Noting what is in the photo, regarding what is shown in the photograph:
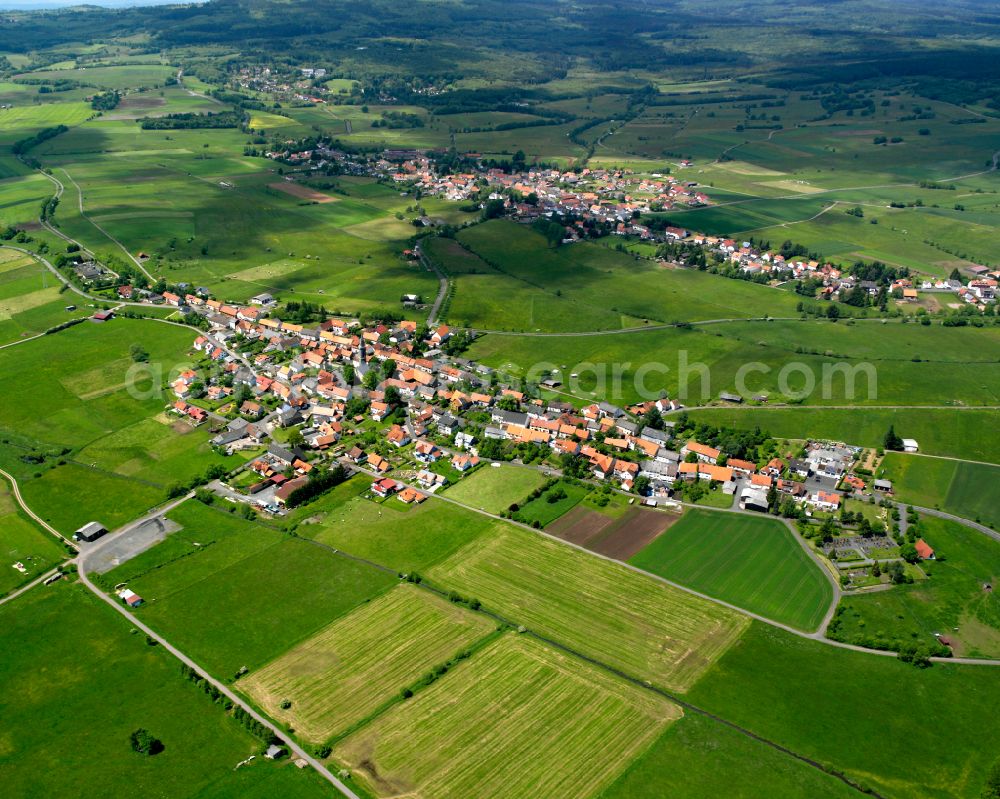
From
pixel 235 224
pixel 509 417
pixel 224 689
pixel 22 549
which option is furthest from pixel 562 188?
pixel 224 689

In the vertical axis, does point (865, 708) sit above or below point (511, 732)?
below

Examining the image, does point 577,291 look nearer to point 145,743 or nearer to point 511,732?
point 511,732

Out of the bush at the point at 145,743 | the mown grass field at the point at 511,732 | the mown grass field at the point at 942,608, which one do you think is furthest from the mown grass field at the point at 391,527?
the mown grass field at the point at 942,608

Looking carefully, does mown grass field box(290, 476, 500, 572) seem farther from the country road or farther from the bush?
the country road

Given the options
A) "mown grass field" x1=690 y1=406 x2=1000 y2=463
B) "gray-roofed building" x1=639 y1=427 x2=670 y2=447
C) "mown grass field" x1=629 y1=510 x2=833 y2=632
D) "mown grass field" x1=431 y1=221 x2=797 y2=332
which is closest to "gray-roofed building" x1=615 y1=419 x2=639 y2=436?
"gray-roofed building" x1=639 y1=427 x2=670 y2=447

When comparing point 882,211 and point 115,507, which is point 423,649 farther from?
A: point 882,211

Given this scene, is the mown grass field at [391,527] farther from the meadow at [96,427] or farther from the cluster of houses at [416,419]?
the meadow at [96,427]

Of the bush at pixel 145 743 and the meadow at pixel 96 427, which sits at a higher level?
the meadow at pixel 96 427
